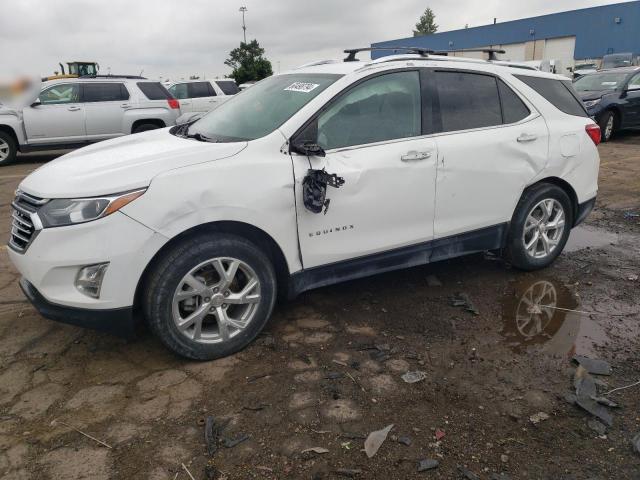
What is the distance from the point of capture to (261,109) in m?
3.67

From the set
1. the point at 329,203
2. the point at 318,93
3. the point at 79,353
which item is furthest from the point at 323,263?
the point at 79,353

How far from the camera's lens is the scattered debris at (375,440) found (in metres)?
2.41

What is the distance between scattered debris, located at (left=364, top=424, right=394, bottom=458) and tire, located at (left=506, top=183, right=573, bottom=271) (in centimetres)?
237

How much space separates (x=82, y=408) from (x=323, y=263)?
163cm

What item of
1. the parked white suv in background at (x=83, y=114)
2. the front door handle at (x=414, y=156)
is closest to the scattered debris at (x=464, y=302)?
the front door handle at (x=414, y=156)

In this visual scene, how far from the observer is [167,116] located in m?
12.0

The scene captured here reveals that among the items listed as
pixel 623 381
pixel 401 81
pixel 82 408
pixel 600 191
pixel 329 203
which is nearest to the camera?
pixel 82 408

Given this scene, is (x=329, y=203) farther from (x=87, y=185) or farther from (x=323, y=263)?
(x=87, y=185)

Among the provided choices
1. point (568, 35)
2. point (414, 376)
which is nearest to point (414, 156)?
point (414, 376)

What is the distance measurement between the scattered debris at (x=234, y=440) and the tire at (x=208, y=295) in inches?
28.7

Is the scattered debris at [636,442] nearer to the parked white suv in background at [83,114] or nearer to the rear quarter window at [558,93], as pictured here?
the rear quarter window at [558,93]

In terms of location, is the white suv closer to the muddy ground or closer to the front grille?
the front grille

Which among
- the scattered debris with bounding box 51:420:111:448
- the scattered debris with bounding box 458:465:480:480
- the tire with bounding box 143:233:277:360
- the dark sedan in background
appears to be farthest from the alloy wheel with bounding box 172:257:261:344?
the dark sedan in background

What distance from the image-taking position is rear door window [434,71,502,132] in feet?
12.6
